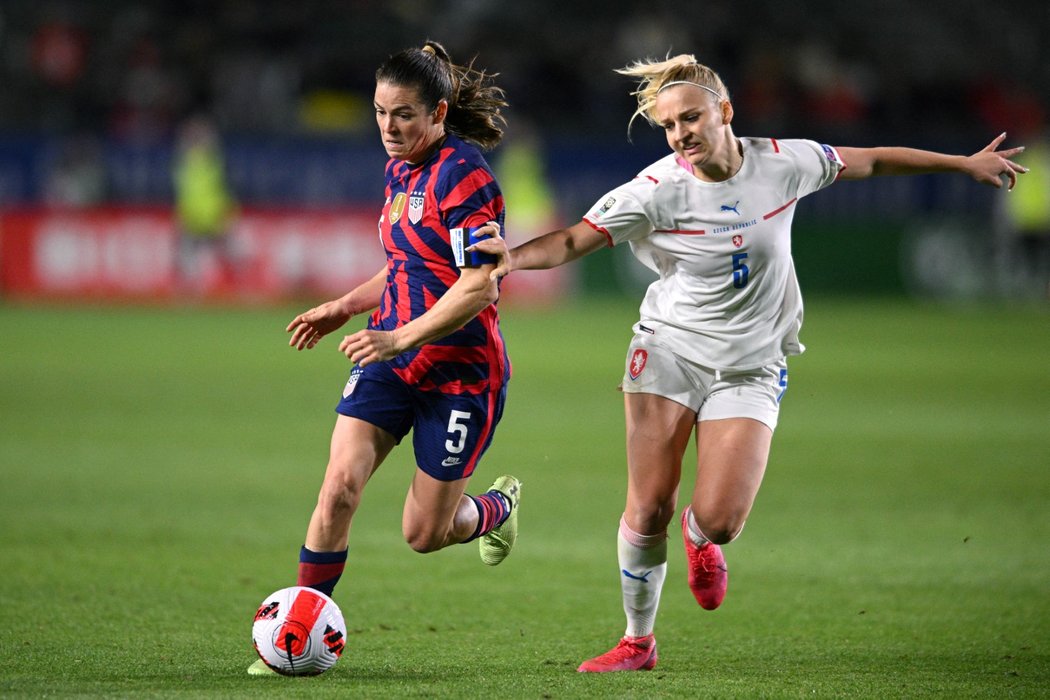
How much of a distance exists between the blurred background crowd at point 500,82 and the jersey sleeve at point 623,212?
61.1ft

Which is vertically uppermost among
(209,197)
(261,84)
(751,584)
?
(261,84)

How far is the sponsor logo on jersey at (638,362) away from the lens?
5816 mm

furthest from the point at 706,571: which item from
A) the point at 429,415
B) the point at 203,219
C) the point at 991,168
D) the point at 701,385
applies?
the point at 203,219

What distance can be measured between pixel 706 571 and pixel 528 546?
93.9 inches

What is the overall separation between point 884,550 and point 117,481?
16.5ft

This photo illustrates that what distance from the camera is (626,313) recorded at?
2339cm

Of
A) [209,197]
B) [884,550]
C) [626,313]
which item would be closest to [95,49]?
[209,197]

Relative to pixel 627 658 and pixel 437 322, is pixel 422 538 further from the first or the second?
pixel 437 322

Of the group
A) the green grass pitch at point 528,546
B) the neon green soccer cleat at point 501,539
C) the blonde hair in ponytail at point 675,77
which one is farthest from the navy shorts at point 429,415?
the blonde hair in ponytail at point 675,77

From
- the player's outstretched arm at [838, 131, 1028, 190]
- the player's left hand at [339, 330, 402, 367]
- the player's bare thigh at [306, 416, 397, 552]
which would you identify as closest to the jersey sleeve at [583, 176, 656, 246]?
the player's outstretched arm at [838, 131, 1028, 190]

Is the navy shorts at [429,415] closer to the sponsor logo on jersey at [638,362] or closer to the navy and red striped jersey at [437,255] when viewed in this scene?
the navy and red striped jersey at [437,255]

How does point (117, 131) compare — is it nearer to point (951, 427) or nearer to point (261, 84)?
point (261, 84)

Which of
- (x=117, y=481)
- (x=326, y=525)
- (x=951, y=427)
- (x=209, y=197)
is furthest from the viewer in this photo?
(x=209, y=197)

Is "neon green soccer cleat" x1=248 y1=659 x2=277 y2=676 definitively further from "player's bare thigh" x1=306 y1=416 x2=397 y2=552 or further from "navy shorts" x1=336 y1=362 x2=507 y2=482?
"navy shorts" x1=336 y1=362 x2=507 y2=482
